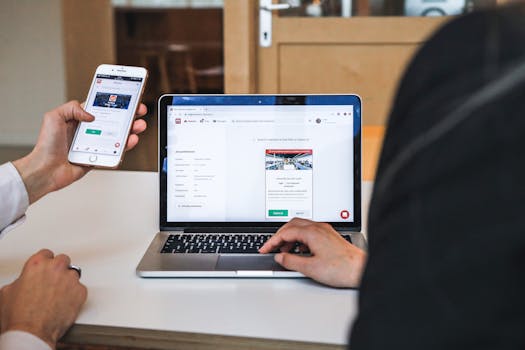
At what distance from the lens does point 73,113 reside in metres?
1.25

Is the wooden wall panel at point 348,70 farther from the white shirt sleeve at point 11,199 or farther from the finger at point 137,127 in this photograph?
the white shirt sleeve at point 11,199

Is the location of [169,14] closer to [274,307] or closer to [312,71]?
[312,71]

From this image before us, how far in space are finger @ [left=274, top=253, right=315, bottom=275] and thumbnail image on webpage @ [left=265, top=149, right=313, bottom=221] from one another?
205mm

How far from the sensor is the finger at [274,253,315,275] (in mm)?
1060

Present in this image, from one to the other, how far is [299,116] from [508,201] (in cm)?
94

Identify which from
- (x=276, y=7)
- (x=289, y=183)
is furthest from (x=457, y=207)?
(x=276, y=7)

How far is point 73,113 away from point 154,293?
38 centimetres

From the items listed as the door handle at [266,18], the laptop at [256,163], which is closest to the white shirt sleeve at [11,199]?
the laptop at [256,163]

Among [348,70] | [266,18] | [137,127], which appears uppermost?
[266,18]

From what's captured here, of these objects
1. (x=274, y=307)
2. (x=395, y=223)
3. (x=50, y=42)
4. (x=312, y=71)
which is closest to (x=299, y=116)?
(x=274, y=307)

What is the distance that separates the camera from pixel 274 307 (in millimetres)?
984

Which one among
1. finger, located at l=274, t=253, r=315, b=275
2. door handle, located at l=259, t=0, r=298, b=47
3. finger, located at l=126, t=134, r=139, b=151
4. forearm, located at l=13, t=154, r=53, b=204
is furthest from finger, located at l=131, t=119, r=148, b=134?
door handle, located at l=259, t=0, r=298, b=47

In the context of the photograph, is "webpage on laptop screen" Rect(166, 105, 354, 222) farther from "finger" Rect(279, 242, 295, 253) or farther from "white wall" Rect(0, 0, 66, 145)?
"white wall" Rect(0, 0, 66, 145)

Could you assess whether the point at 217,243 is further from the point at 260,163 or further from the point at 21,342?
the point at 21,342
